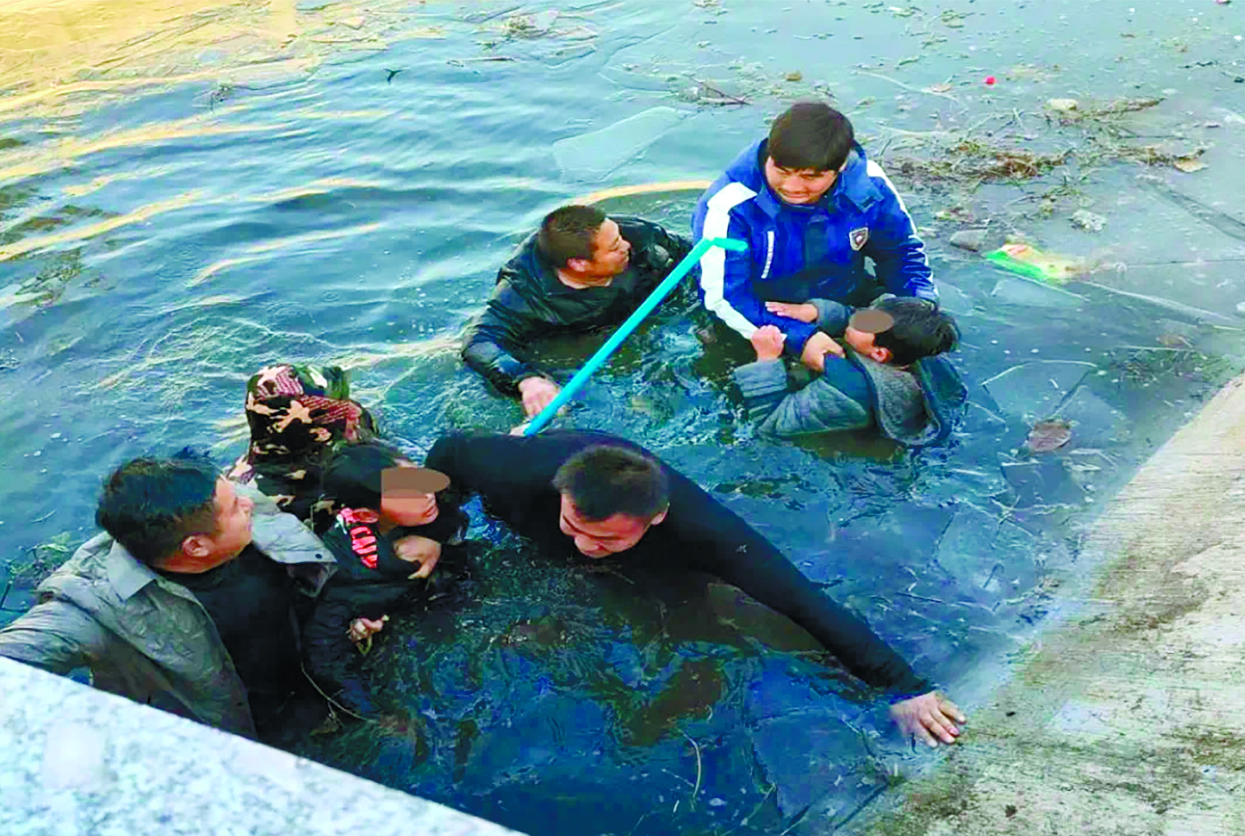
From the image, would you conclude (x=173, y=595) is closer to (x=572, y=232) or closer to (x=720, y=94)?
(x=572, y=232)

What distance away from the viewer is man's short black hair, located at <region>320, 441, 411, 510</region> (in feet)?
11.4

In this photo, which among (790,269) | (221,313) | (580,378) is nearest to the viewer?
(580,378)

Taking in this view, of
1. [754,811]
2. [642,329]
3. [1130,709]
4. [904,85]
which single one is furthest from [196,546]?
[904,85]

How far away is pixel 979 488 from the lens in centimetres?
417

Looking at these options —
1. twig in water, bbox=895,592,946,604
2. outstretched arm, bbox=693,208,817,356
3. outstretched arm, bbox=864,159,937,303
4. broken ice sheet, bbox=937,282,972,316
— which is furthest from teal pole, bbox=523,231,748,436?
twig in water, bbox=895,592,946,604

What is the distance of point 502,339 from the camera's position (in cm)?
511

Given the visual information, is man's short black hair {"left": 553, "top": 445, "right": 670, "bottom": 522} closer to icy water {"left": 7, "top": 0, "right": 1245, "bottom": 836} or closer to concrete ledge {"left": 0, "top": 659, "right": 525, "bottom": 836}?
icy water {"left": 7, "top": 0, "right": 1245, "bottom": 836}

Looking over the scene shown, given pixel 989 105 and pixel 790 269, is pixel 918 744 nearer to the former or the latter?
pixel 790 269

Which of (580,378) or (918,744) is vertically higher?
(580,378)

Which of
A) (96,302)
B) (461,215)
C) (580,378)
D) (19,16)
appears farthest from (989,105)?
(19,16)

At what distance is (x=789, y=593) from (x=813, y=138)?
2.09m

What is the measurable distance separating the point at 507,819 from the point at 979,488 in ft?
7.27

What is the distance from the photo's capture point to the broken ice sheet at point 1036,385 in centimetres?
456

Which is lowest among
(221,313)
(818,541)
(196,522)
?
(818,541)
